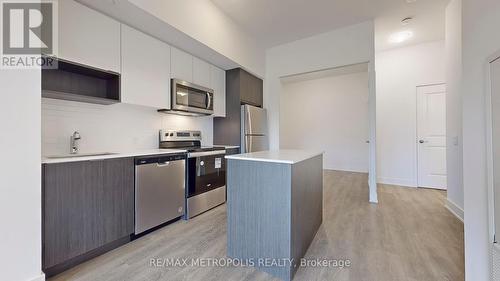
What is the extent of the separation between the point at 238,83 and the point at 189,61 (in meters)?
0.97

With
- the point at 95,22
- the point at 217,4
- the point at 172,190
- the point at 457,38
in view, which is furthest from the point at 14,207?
the point at 457,38

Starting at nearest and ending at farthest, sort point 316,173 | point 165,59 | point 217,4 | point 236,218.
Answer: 1. point 236,218
2. point 316,173
3. point 165,59
4. point 217,4

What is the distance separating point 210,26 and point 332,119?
489cm

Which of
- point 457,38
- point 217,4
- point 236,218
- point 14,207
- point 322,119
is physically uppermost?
point 217,4

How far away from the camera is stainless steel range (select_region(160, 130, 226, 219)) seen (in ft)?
9.03

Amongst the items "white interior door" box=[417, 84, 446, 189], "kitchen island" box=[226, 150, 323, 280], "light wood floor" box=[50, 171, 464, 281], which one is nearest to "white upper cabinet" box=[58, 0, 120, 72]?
"kitchen island" box=[226, 150, 323, 280]

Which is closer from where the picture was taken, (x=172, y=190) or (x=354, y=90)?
(x=172, y=190)

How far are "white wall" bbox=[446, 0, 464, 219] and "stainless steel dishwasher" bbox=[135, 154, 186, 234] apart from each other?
369 cm

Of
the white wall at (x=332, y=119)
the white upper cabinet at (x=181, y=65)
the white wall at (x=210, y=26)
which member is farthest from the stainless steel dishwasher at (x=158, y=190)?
the white wall at (x=332, y=119)

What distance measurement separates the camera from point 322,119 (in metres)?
6.67

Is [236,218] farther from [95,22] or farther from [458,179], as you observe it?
[458,179]

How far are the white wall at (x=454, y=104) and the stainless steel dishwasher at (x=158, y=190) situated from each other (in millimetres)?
3694

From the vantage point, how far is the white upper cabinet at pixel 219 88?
3.58 meters

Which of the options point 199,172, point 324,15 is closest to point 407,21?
point 324,15
